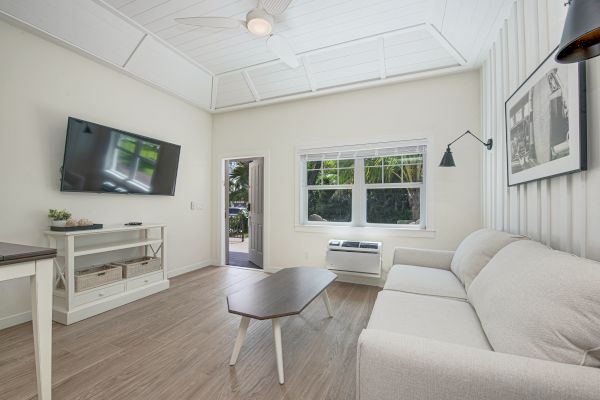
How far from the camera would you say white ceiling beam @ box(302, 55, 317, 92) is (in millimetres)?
3285

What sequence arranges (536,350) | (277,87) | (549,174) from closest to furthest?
Result: 1. (536,350)
2. (549,174)
3. (277,87)

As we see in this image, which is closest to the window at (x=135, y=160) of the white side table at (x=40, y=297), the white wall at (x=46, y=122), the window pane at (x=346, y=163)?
the white wall at (x=46, y=122)

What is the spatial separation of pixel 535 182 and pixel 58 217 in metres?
4.09

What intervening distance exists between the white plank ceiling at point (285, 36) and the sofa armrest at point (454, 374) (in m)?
2.73

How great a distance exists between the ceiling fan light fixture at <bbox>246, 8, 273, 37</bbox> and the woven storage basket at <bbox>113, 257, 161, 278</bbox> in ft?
9.32

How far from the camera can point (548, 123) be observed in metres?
1.57

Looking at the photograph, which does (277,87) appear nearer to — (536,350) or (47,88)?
(47,88)

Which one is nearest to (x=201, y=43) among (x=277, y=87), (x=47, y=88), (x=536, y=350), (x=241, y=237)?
(x=277, y=87)

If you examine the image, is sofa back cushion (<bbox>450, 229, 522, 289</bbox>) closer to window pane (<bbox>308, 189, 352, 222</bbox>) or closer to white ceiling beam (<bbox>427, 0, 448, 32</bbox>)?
window pane (<bbox>308, 189, 352, 222</bbox>)

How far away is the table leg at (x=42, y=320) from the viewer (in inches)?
51.2

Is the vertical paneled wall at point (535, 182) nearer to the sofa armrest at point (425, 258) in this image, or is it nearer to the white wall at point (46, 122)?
the sofa armrest at point (425, 258)

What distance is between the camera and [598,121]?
1.22 metres

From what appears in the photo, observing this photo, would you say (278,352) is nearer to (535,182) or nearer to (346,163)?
(535,182)

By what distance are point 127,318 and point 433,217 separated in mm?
3604
